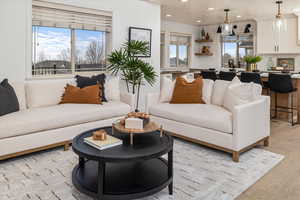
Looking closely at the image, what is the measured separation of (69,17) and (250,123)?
3.38 metres

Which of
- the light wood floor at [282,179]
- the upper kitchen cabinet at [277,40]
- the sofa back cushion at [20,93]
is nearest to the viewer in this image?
the light wood floor at [282,179]

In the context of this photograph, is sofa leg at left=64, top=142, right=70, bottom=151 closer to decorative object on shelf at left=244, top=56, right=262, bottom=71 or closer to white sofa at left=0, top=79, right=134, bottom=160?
white sofa at left=0, top=79, right=134, bottom=160

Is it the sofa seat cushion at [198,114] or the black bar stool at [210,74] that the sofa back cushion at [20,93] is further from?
the black bar stool at [210,74]

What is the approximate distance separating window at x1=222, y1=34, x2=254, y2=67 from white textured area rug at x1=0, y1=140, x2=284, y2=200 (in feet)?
17.7

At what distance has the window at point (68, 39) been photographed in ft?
13.4

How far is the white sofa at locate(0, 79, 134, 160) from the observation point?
2.77 meters

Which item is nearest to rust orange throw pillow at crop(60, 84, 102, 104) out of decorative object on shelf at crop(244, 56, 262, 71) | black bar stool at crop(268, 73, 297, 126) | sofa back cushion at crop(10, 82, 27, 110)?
sofa back cushion at crop(10, 82, 27, 110)

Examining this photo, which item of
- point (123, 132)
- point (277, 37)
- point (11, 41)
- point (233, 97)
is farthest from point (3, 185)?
point (277, 37)

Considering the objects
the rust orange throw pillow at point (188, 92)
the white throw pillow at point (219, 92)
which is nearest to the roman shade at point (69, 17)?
the rust orange throw pillow at point (188, 92)

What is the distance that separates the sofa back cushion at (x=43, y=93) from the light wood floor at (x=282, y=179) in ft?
9.30

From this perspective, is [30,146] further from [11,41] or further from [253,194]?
[253,194]

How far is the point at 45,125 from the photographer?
3.00 m

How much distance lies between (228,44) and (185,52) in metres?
1.45

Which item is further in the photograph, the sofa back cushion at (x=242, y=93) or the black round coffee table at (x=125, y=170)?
the sofa back cushion at (x=242, y=93)
